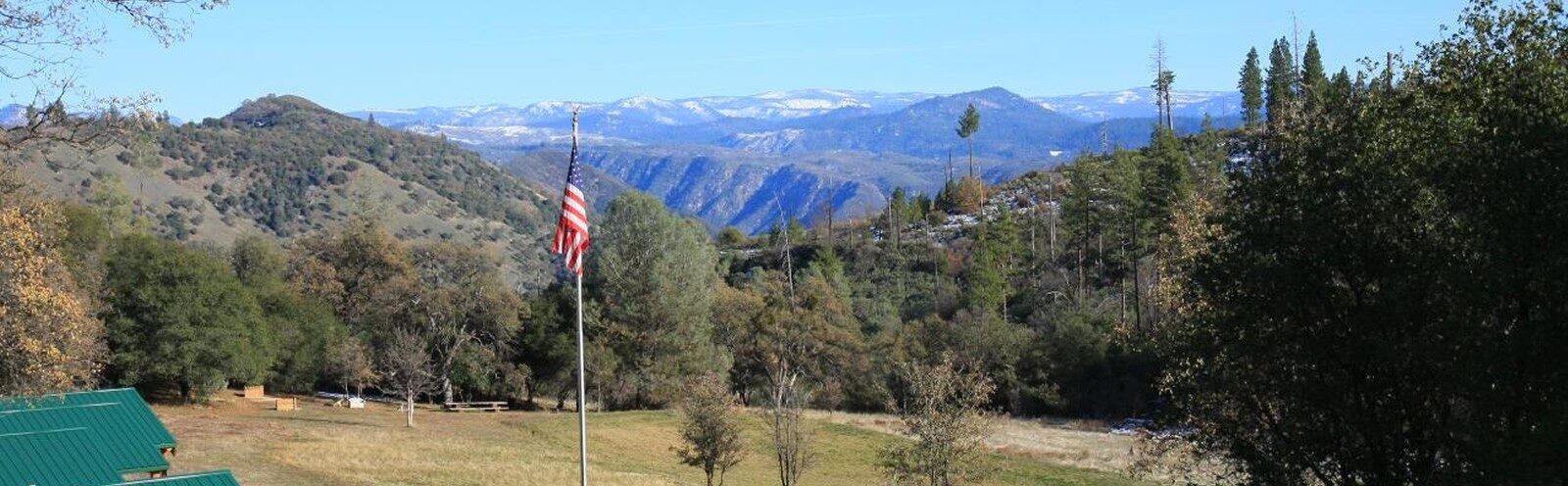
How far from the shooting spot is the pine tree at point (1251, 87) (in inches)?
4483

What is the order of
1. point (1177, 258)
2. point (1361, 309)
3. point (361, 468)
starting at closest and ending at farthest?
point (1361, 309) → point (1177, 258) → point (361, 468)

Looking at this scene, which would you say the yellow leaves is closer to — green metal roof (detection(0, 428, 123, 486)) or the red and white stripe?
green metal roof (detection(0, 428, 123, 486))

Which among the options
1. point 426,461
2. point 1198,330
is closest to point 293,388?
point 426,461

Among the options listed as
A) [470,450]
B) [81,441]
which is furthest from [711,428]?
[81,441]

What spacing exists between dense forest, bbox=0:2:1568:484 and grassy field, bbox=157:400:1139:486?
3.51 metres

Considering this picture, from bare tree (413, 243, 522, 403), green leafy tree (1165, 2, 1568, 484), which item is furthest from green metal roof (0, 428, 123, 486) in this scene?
bare tree (413, 243, 522, 403)

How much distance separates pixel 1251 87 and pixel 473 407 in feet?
259

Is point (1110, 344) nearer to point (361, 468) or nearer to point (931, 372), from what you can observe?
point (931, 372)

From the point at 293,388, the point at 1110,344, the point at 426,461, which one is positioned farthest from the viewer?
the point at 1110,344

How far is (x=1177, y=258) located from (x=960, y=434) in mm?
9837

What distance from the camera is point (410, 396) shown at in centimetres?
5438

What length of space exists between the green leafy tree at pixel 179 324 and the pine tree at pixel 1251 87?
84.6 m

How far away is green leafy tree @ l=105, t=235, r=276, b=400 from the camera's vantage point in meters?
55.6

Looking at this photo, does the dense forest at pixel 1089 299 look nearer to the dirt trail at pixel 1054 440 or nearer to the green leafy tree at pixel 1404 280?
the green leafy tree at pixel 1404 280
